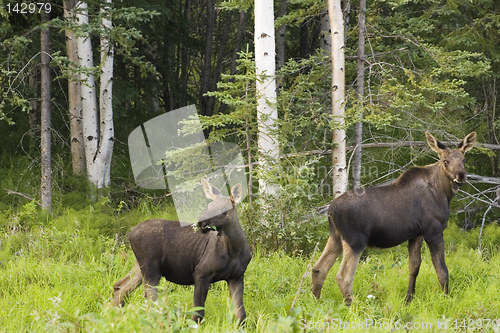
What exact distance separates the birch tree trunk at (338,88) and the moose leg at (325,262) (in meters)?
2.87

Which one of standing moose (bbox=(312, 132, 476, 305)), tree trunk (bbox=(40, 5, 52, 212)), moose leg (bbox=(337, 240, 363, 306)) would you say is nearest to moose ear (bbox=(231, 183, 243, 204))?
standing moose (bbox=(312, 132, 476, 305))

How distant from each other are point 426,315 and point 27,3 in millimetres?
8563

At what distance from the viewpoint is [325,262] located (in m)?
6.71

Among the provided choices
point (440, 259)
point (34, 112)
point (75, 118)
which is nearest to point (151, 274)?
point (440, 259)

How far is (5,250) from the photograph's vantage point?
8.72 m

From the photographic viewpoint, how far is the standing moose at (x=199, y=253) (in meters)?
5.41

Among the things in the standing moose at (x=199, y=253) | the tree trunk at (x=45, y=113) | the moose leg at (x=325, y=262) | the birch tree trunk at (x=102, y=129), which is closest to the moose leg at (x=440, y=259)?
the moose leg at (x=325, y=262)

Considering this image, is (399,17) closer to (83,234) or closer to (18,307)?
(83,234)

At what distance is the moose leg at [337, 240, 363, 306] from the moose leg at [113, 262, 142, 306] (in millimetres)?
2344

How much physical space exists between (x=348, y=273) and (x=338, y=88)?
4.04m

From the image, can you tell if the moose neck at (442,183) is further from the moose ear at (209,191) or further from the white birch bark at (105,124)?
the white birch bark at (105,124)

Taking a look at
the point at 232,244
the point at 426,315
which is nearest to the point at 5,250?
the point at 232,244

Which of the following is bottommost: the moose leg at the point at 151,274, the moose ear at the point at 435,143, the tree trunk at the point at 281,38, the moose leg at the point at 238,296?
the moose leg at the point at 238,296

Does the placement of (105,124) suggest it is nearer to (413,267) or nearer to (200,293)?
(200,293)
